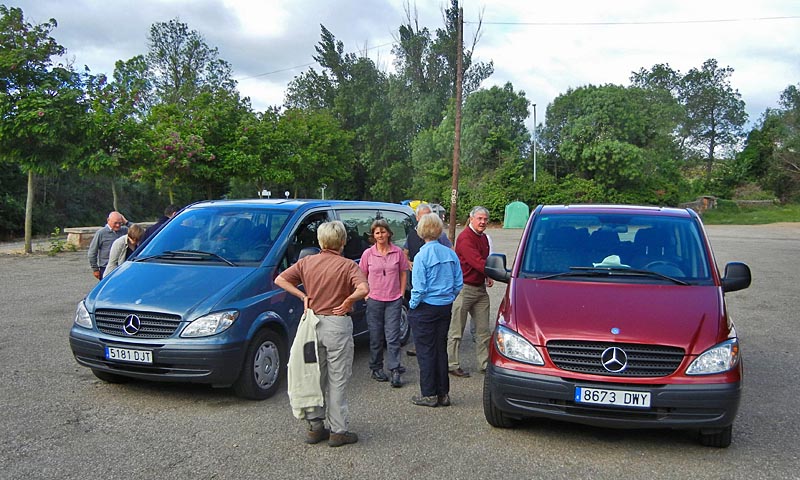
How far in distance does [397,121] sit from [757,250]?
38817mm

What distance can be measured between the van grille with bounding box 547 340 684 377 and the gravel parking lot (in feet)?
2.06

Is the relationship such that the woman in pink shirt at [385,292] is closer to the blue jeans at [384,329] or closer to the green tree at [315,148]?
the blue jeans at [384,329]

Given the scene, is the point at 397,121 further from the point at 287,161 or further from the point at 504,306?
the point at 504,306

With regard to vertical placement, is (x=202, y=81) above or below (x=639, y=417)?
above

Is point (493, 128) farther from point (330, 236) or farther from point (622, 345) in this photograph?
point (622, 345)

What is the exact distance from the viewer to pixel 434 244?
5531 millimetres

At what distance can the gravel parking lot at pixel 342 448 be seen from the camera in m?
4.23

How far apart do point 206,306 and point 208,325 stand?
0.54 feet

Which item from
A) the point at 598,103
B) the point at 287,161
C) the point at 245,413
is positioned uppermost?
the point at 598,103

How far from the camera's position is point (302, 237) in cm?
659

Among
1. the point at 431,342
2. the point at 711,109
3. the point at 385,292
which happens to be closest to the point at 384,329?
the point at 385,292

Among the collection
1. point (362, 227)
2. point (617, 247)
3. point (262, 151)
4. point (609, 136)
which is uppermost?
point (609, 136)

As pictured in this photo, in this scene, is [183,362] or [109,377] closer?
[183,362]

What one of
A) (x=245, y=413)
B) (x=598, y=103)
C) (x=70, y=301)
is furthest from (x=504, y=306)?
(x=598, y=103)
